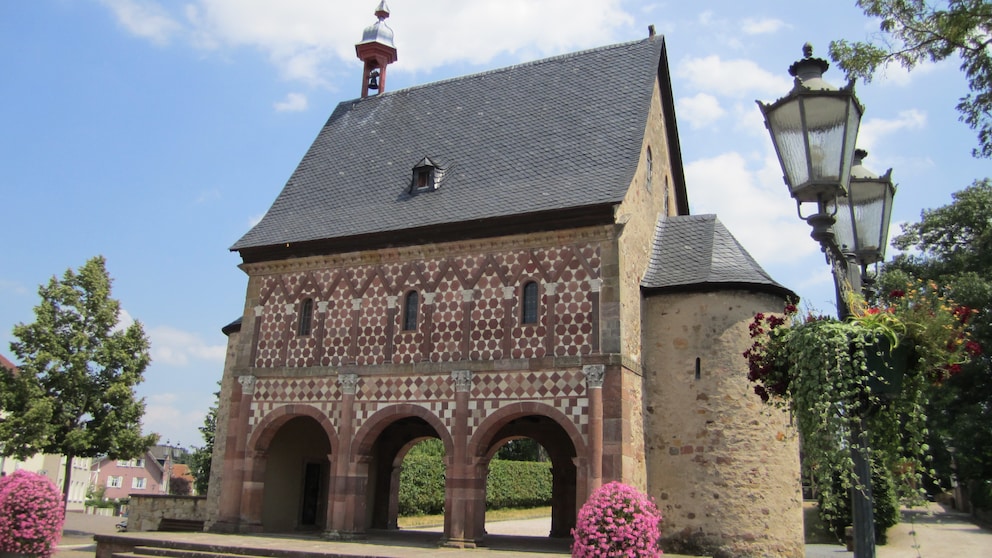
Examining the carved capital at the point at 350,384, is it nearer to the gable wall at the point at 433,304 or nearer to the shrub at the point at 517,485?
the gable wall at the point at 433,304

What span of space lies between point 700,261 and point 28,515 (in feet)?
52.2

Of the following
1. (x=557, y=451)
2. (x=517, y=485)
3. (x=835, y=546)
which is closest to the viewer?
(x=557, y=451)

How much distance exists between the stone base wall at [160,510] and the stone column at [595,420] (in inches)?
490

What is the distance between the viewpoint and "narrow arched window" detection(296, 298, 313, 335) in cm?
2064

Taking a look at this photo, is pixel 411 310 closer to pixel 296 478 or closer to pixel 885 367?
pixel 296 478

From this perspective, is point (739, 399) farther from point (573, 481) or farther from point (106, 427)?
point (106, 427)

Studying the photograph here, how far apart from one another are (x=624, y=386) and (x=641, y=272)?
11.7 feet

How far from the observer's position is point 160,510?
2308 cm

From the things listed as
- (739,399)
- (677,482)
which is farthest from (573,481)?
(739,399)

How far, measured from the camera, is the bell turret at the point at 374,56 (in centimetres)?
2728

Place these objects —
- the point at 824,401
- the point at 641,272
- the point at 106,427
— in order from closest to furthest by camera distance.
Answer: the point at 824,401 → the point at 641,272 → the point at 106,427

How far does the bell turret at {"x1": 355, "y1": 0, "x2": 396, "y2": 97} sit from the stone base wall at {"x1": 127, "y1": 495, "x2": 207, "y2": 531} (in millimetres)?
14401

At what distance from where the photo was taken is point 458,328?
18.5 meters

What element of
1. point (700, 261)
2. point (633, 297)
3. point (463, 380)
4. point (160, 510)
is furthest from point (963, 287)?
point (160, 510)
